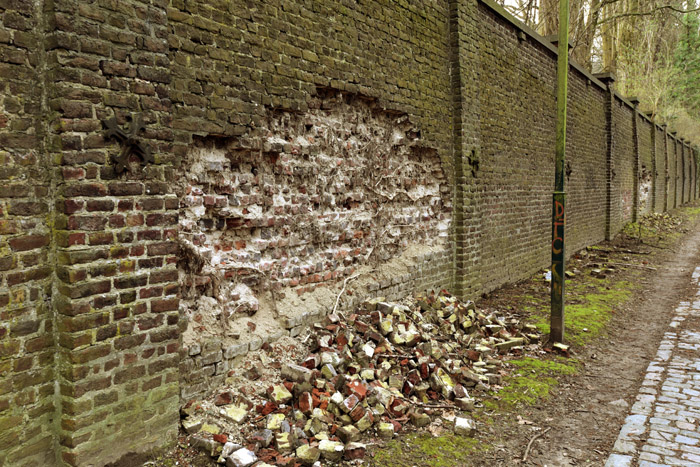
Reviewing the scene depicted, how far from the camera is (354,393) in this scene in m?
3.76

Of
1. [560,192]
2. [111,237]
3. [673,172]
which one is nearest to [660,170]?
[673,172]

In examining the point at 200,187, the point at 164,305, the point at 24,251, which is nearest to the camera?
the point at 24,251

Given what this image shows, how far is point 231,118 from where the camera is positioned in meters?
3.74

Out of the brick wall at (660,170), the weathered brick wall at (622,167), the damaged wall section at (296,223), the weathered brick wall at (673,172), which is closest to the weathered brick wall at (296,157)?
the damaged wall section at (296,223)

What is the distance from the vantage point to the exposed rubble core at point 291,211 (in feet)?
12.3

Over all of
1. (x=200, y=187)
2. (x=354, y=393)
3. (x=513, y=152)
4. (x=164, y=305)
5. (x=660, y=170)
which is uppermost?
(x=660, y=170)

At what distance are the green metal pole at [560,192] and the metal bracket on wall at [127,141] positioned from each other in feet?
15.4

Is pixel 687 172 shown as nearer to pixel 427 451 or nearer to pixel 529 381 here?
pixel 529 381

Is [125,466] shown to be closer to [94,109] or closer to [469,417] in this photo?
[94,109]

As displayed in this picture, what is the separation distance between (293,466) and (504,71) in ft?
24.8

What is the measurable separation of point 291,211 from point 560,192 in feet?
11.2

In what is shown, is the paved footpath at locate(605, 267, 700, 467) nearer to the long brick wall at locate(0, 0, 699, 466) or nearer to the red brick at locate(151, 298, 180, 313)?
the long brick wall at locate(0, 0, 699, 466)

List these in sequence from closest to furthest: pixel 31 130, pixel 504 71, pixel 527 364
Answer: pixel 31 130 → pixel 527 364 → pixel 504 71

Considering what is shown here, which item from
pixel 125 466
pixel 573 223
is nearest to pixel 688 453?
pixel 125 466
